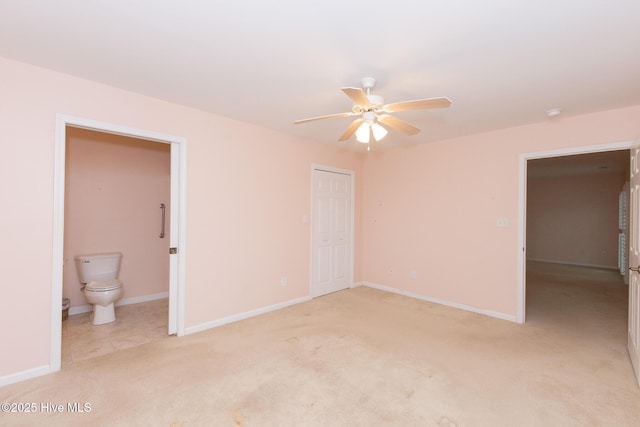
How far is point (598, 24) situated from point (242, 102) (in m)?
2.64

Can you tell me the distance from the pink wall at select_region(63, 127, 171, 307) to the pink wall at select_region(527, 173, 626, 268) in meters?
9.05

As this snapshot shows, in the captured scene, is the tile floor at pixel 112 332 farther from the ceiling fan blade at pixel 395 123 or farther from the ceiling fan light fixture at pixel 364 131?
the ceiling fan blade at pixel 395 123

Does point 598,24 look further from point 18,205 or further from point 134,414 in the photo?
point 18,205

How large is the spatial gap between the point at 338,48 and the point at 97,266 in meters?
3.74

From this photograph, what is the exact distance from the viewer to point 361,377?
2.35m

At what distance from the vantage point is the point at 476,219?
4.01 metres

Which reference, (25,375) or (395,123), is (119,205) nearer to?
(25,375)

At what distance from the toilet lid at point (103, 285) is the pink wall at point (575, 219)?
9542 millimetres

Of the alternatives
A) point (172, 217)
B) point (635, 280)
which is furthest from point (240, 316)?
point (635, 280)

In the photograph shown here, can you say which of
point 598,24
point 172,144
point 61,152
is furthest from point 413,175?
point 61,152

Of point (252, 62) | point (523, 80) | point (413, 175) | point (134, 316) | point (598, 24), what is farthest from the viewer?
point (413, 175)

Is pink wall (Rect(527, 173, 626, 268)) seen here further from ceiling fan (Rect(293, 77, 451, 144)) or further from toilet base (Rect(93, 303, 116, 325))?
toilet base (Rect(93, 303, 116, 325))

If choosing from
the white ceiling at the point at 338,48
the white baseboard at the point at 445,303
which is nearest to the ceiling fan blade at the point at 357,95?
the white ceiling at the point at 338,48

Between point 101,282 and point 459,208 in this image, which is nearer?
point 101,282
